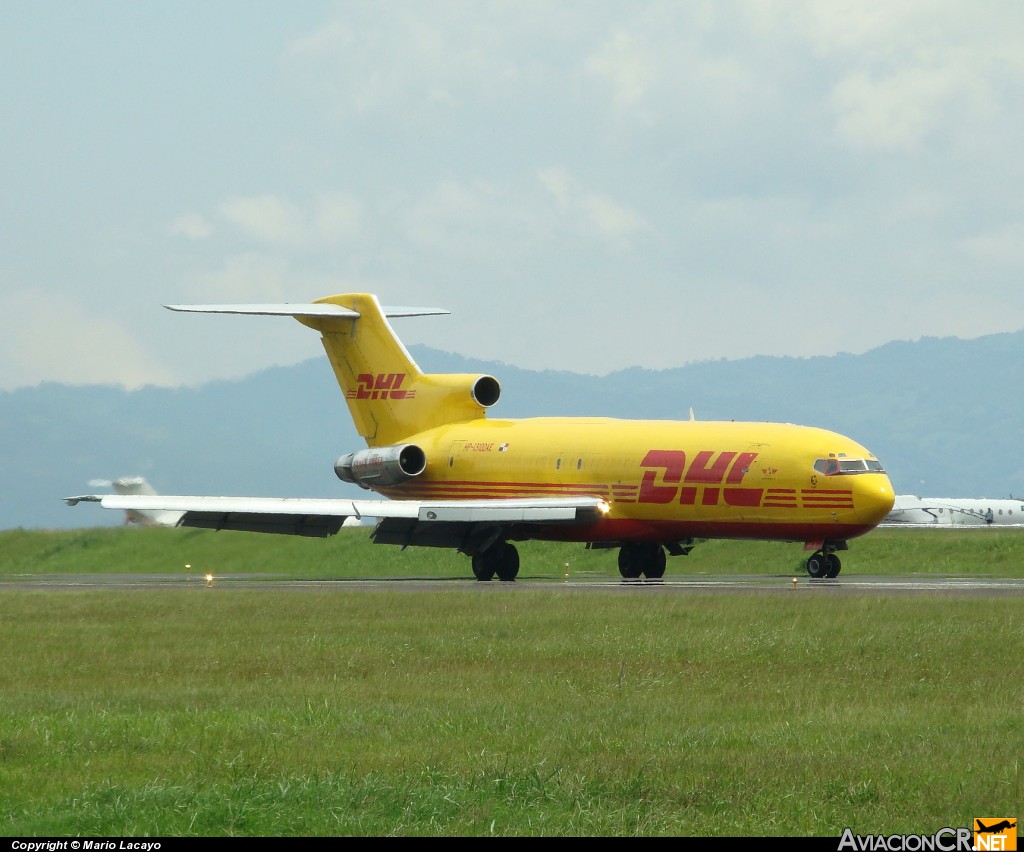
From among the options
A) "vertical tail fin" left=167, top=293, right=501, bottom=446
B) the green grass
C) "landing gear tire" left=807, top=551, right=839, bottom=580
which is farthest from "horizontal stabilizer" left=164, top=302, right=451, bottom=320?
"landing gear tire" left=807, top=551, right=839, bottom=580

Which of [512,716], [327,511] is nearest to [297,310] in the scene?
[327,511]

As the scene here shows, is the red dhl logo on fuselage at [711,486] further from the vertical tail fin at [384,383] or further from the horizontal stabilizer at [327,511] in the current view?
the vertical tail fin at [384,383]

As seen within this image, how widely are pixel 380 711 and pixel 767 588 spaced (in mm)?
19984

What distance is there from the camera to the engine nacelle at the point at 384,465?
49.1m

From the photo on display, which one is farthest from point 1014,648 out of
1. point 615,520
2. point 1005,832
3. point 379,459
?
point 379,459

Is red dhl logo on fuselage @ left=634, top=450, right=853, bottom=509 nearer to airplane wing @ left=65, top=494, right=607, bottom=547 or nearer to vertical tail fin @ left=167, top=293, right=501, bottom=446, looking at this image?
airplane wing @ left=65, top=494, right=607, bottom=547

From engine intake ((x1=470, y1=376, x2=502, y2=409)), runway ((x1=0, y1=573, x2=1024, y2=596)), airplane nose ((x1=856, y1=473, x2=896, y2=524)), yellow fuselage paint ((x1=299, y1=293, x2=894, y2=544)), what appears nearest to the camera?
runway ((x1=0, y1=573, x2=1024, y2=596))

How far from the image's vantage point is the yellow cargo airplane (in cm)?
4141

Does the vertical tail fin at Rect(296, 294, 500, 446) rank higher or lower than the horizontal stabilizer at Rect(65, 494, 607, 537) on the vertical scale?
higher

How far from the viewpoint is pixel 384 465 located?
162 ft

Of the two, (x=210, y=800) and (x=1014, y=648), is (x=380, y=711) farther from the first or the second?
(x=1014, y=648)

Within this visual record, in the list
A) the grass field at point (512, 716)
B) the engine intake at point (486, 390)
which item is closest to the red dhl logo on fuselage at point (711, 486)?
the engine intake at point (486, 390)

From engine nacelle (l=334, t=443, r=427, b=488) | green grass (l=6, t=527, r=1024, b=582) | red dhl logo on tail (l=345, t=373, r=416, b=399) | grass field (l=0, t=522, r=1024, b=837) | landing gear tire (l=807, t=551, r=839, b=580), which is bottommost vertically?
grass field (l=0, t=522, r=1024, b=837)

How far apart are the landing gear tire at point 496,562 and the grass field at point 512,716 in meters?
13.2
